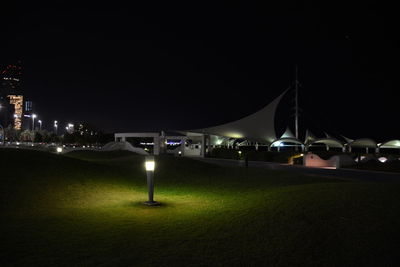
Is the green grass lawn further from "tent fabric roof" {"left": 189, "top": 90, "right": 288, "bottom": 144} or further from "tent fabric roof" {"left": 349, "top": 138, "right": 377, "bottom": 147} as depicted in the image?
"tent fabric roof" {"left": 189, "top": 90, "right": 288, "bottom": 144}

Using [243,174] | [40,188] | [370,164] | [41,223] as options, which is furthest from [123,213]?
[370,164]

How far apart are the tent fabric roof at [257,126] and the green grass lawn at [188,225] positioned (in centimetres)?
3340

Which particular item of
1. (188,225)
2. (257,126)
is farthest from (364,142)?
(188,225)

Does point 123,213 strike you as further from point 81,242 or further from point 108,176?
point 108,176

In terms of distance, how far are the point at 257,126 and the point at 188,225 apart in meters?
39.8

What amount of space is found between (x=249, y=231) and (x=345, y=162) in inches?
762

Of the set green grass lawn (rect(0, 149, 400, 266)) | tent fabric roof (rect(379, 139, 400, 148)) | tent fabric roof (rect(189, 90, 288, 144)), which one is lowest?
green grass lawn (rect(0, 149, 400, 266))

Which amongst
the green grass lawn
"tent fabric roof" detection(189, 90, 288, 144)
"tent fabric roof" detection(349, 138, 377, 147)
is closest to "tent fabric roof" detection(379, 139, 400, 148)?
"tent fabric roof" detection(349, 138, 377, 147)

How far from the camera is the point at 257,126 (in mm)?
45719

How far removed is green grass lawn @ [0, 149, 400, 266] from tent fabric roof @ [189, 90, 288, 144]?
110 ft

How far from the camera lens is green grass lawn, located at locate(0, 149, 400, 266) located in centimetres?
489

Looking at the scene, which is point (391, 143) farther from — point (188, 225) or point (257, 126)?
point (188, 225)

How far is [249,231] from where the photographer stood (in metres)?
6.13

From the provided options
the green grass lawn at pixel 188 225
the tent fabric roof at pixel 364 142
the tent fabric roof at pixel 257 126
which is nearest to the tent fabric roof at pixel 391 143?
the tent fabric roof at pixel 364 142
